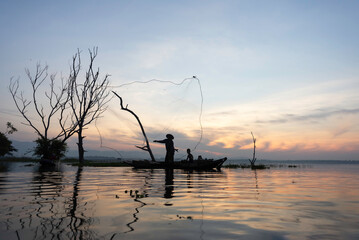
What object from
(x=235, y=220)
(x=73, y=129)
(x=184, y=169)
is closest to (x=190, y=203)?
(x=235, y=220)

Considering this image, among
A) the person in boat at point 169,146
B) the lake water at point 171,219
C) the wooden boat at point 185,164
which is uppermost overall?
the person in boat at point 169,146

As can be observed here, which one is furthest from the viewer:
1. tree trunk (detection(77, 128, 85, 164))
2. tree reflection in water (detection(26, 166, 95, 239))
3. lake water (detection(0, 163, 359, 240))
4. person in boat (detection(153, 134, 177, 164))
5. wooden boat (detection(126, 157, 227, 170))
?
tree trunk (detection(77, 128, 85, 164))

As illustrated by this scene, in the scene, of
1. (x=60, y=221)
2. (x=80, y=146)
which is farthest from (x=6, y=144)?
(x=60, y=221)

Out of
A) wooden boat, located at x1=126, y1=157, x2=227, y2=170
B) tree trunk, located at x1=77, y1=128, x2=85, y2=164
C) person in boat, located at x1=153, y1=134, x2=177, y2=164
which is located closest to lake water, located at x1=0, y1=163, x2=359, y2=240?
person in boat, located at x1=153, y1=134, x2=177, y2=164

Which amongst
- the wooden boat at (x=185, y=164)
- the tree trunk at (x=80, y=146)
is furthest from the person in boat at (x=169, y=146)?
the tree trunk at (x=80, y=146)

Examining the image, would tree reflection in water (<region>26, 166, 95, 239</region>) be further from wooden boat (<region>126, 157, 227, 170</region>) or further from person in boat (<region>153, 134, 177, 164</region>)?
wooden boat (<region>126, 157, 227, 170</region>)

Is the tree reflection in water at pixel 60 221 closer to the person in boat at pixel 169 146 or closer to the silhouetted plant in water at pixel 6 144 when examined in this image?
the person in boat at pixel 169 146

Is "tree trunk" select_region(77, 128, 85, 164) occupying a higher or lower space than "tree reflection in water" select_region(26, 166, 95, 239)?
higher

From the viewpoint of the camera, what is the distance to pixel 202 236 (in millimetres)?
4242

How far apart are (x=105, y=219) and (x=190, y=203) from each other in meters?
2.75

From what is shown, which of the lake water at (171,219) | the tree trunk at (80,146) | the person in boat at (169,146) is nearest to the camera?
the lake water at (171,219)

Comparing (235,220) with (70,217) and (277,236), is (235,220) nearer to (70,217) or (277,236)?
(277,236)

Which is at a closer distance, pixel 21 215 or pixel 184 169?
pixel 21 215

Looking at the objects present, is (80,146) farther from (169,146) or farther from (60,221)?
(60,221)
